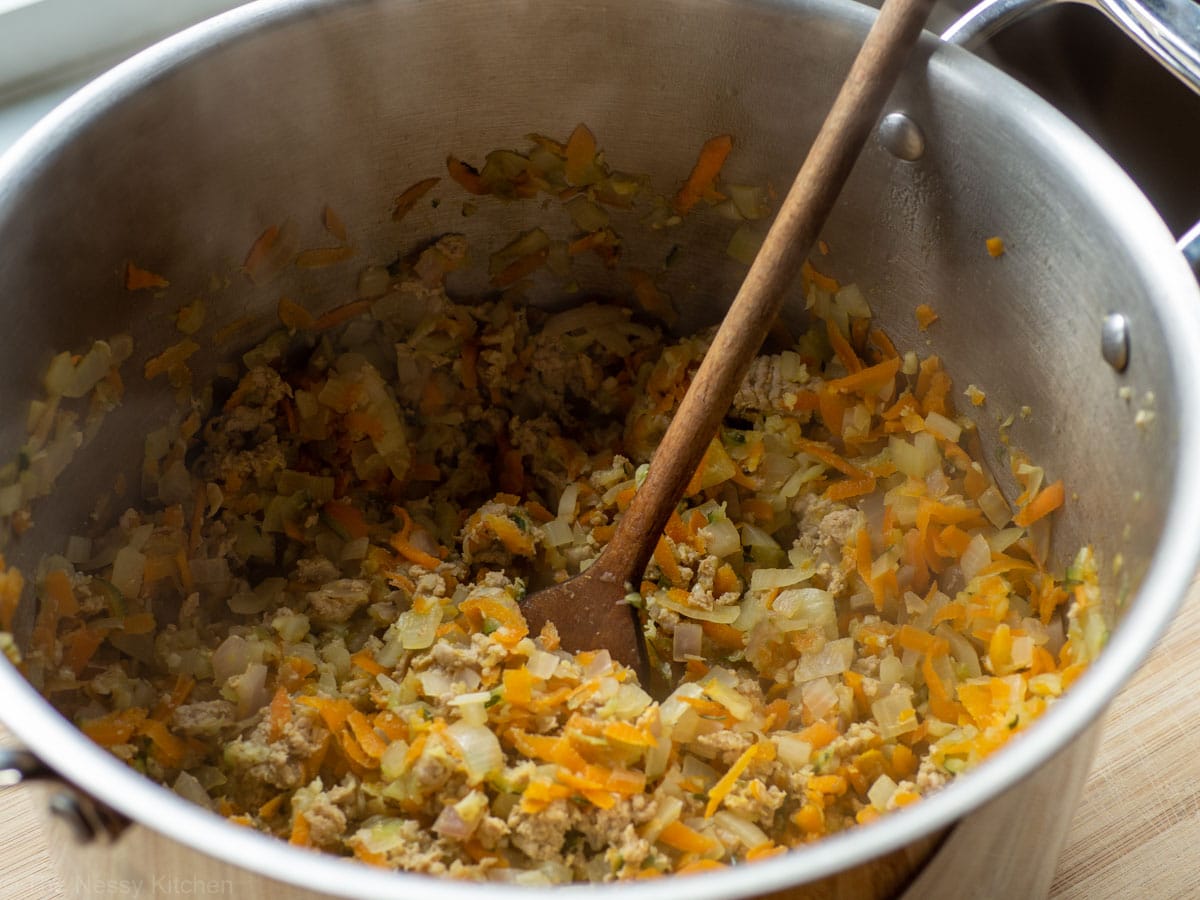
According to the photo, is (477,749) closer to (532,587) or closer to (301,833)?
(301,833)

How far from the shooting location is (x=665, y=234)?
155cm

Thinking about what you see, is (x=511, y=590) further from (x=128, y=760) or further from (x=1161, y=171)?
(x=1161, y=171)

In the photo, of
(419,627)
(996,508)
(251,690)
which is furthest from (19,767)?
(996,508)

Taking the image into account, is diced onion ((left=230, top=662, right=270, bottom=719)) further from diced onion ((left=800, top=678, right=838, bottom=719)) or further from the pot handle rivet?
diced onion ((left=800, top=678, right=838, bottom=719))

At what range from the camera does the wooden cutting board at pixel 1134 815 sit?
4.00 ft

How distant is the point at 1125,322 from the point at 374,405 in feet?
3.01

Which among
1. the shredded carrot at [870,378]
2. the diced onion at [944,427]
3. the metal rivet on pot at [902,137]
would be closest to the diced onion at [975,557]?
the diced onion at [944,427]

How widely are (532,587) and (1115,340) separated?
30.1 inches

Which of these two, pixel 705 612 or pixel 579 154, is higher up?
pixel 579 154

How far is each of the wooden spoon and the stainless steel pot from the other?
0.09m

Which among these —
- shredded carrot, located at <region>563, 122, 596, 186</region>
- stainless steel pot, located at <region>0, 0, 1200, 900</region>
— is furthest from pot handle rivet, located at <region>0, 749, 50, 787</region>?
shredded carrot, located at <region>563, 122, 596, 186</region>

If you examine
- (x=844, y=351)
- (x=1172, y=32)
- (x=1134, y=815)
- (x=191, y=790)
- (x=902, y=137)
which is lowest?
(x=1134, y=815)

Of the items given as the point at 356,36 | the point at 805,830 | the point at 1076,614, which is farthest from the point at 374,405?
the point at 1076,614

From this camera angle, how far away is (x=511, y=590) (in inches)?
55.2
